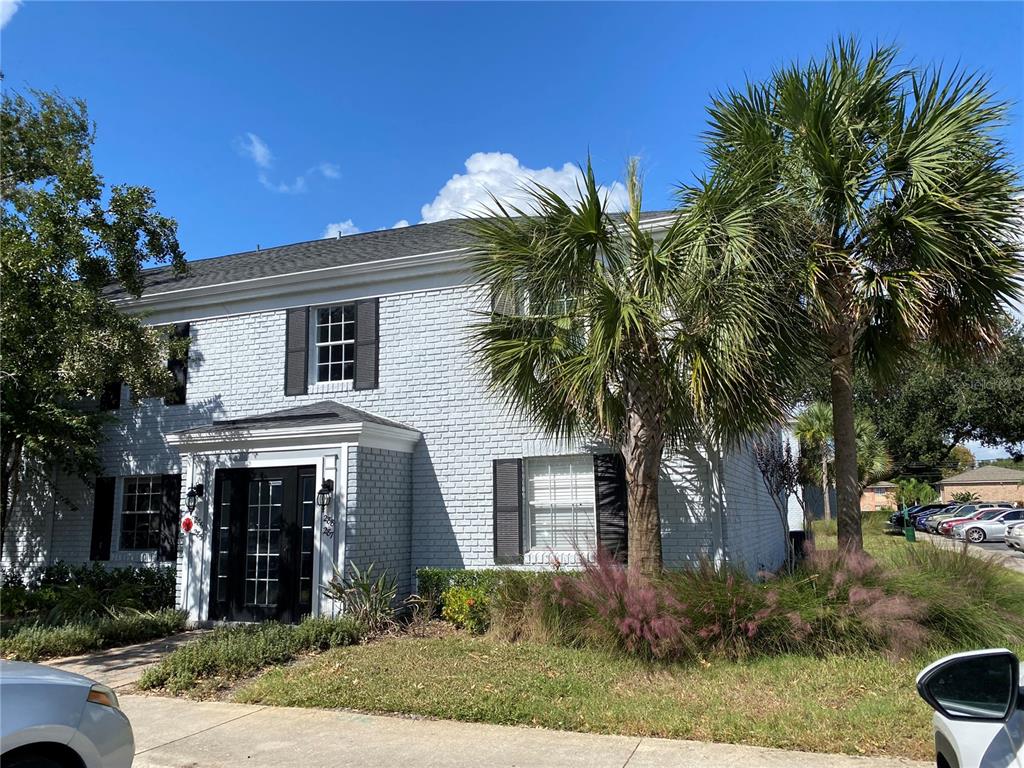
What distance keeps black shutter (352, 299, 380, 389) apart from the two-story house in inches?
1.5

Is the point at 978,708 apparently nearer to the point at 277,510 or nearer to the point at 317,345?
the point at 277,510

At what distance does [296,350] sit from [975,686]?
1260 cm

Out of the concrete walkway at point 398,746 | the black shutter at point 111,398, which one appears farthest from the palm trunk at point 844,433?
the black shutter at point 111,398

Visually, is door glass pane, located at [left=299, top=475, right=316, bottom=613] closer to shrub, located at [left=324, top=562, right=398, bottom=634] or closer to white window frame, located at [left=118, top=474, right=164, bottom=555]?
shrub, located at [left=324, top=562, right=398, bottom=634]

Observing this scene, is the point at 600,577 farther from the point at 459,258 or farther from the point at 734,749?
the point at 459,258

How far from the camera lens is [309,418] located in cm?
1198

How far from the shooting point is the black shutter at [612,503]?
11305mm

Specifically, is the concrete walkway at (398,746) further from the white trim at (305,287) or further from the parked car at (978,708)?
the white trim at (305,287)

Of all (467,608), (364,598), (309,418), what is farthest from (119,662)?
(467,608)

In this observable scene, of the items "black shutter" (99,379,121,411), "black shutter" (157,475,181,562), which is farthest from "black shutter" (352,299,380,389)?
"black shutter" (99,379,121,411)

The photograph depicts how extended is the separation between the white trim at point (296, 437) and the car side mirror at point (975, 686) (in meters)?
9.22

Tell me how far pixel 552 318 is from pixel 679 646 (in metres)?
4.52

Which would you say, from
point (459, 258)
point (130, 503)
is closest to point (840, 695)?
point (459, 258)

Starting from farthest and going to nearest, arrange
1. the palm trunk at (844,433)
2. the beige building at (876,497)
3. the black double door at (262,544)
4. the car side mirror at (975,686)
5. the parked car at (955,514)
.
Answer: the beige building at (876,497) → the parked car at (955,514) → the black double door at (262,544) → the palm trunk at (844,433) → the car side mirror at (975,686)
